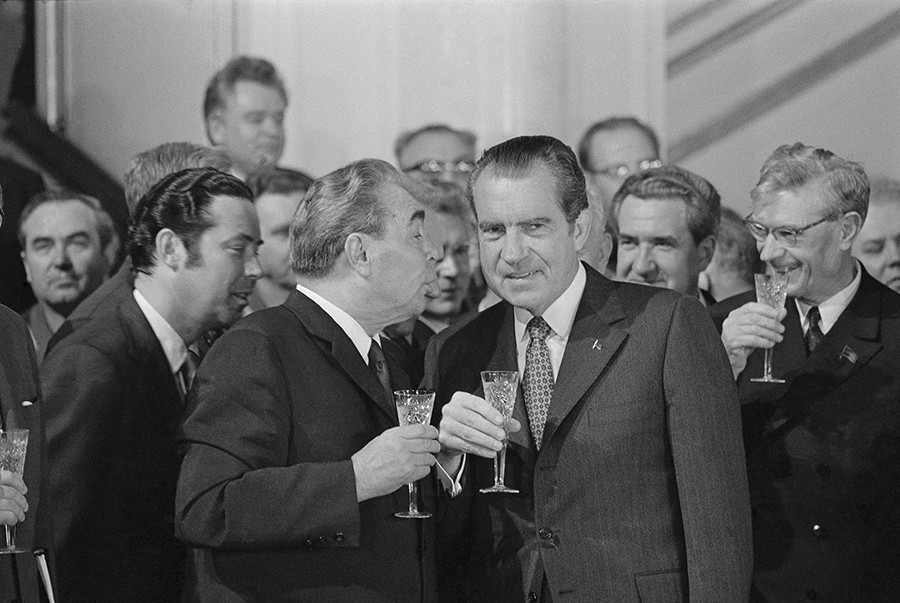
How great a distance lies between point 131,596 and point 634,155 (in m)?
3.76

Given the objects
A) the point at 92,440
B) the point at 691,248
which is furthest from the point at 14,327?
the point at 691,248

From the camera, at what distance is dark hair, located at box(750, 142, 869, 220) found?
4004 mm

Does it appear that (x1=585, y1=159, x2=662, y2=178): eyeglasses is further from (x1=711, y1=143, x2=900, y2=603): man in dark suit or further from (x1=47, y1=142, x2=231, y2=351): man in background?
(x1=711, y1=143, x2=900, y2=603): man in dark suit

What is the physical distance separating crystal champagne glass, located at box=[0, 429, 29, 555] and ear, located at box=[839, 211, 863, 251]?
7.82 feet

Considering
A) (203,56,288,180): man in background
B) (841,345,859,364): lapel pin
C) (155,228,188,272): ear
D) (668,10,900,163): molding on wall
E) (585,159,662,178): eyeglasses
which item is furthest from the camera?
(668,10,900,163): molding on wall

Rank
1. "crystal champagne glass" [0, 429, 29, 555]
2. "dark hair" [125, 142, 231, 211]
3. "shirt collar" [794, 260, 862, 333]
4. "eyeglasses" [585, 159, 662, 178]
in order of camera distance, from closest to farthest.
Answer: "crystal champagne glass" [0, 429, 29, 555] → "shirt collar" [794, 260, 862, 333] → "dark hair" [125, 142, 231, 211] → "eyeglasses" [585, 159, 662, 178]

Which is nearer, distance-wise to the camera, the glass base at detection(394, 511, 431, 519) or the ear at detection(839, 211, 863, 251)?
the glass base at detection(394, 511, 431, 519)

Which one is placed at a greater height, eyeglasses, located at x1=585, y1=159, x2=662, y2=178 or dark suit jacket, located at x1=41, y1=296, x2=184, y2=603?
eyeglasses, located at x1=585, y1=159, x2=662, y2=178

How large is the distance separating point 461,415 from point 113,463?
1182mm

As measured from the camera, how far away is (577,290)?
11.8 feet

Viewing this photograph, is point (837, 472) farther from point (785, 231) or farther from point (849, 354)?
point (785, 231)

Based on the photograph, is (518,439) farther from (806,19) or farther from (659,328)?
(806,19)

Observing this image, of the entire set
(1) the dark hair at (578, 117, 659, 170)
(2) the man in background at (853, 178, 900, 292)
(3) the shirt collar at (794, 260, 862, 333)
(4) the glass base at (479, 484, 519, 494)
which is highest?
(1) the dark hair at (578, 117, 659, 170)

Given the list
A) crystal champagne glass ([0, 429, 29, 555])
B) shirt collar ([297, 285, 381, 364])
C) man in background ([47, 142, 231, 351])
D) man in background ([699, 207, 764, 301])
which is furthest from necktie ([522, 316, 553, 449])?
man in background ([699, 207, 764, 301])
